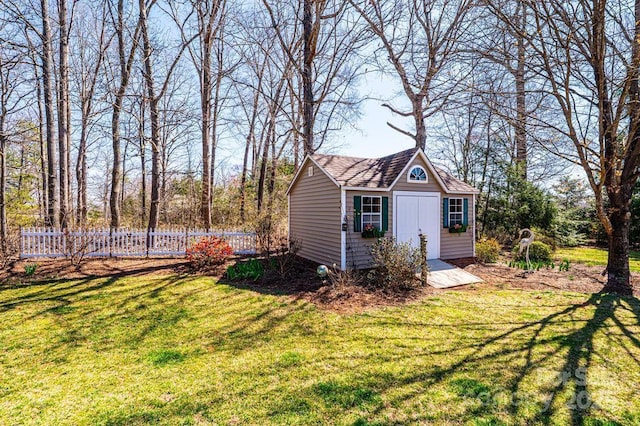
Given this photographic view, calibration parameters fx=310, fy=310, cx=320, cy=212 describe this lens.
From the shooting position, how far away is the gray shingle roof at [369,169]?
869 centimetres

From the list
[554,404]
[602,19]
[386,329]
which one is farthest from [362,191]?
[554,404]

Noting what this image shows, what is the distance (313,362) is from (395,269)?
11.4 feet

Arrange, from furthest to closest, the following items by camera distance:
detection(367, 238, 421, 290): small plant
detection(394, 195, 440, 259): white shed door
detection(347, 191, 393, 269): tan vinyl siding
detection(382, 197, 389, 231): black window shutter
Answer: detection(394, 195, 440, 259): white shed door < detection(382, 197, 389, 231): black window shutter < detection(347, 191, 393, 269): tan vinyl siding < detection(367, 238, 421, 290): small plant

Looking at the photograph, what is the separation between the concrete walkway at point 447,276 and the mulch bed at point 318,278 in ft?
0.91

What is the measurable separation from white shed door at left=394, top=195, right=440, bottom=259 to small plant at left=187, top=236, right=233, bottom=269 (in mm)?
5162

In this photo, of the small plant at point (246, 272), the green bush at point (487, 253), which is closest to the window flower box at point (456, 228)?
the green bush at point (487, 253)

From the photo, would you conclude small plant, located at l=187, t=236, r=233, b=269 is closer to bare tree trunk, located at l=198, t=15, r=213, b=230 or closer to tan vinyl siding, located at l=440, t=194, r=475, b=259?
bare tree trunk, located at l=198, t=15, r=213, b=230

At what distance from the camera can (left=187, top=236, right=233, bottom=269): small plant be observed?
8684 millimetres

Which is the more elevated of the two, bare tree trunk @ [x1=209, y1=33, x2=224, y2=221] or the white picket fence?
bare tree trunk @ [x1=209, y1=33, x2=224, y2=221]

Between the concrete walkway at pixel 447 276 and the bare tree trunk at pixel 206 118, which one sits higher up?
the bare tree trunk at pixel 206 118

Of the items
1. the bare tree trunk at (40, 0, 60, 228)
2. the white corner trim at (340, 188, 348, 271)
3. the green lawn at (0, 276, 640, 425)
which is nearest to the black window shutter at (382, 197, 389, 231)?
the white corner trim at (340, 188, 348, 271)

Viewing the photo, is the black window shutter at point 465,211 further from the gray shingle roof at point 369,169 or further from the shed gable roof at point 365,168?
the shed gable roof at point 365,168

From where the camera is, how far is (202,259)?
8.70 m

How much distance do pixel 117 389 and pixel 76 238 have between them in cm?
741
